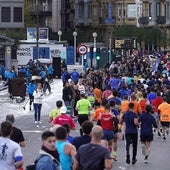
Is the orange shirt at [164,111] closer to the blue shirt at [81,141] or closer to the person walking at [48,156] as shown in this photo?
the blue shirt at [81,141]

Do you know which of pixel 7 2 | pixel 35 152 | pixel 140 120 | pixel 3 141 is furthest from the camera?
pixel 7 2

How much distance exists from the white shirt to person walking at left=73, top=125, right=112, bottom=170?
0.87 meters

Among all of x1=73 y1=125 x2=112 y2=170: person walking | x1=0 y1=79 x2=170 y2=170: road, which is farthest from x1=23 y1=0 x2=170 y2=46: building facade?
x1=73 y1=125 x2=112 y2=170: person walking

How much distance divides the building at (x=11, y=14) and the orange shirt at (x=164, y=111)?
72068 millimetres

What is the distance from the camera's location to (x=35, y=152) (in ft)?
75.6

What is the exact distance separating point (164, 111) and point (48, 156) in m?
13.9

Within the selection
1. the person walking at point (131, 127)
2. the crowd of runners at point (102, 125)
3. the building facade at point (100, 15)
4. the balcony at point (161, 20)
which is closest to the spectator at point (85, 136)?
the crowd of runners at point (102, 125)

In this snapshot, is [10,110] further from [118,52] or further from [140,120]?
[118,52]

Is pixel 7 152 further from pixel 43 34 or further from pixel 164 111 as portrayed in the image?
pixel 43 34

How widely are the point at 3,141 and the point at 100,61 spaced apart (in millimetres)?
52887

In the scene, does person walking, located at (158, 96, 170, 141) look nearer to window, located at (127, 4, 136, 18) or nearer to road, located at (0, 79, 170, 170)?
road, located at (0, 79, 170, 170)

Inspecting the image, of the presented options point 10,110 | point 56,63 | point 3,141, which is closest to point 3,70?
point 56,63

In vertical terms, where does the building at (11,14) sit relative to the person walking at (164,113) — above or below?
above

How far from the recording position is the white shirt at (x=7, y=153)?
1319 centimetres
